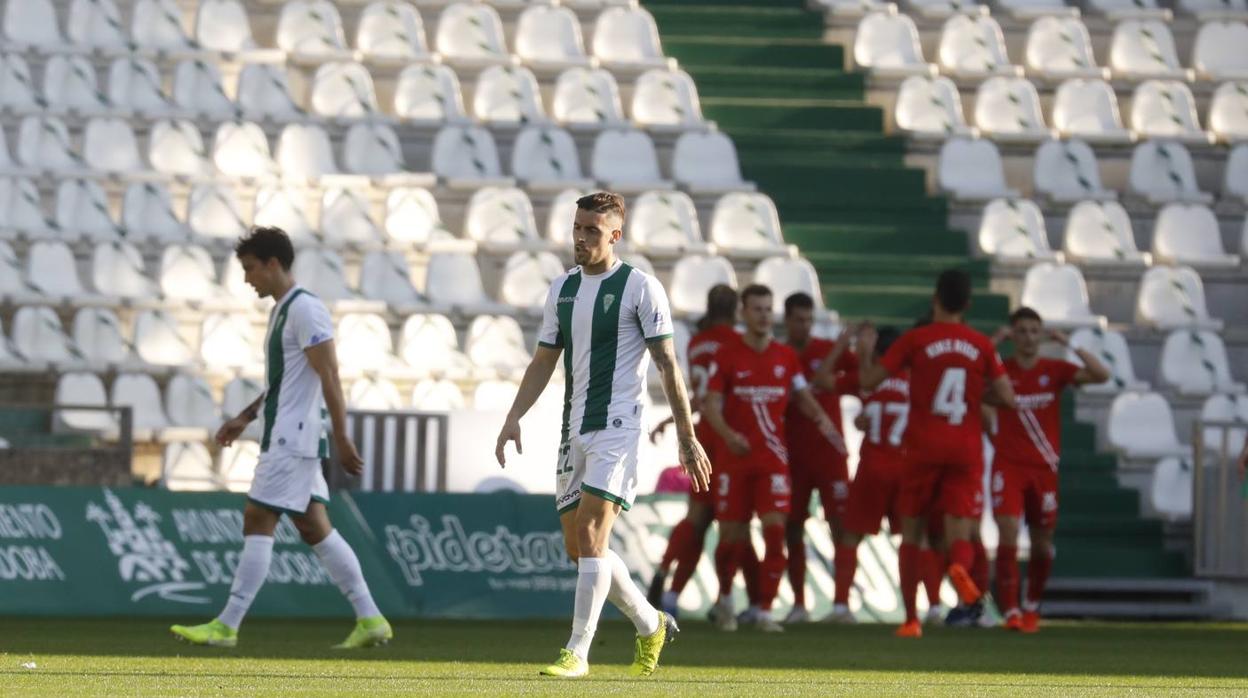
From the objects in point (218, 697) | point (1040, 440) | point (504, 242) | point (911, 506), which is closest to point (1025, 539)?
point (1040, 440)

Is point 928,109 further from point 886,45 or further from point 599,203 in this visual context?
point 599,203

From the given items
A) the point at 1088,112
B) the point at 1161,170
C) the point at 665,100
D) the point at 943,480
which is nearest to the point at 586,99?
the point at 665,100

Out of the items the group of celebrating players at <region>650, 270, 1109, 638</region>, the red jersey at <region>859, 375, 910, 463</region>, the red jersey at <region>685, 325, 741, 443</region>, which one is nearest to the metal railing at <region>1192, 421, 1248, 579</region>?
the group of celebrating players at <region>650, 270, 1109, 638</region>

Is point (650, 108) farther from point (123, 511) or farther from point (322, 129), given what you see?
point (123, 511)

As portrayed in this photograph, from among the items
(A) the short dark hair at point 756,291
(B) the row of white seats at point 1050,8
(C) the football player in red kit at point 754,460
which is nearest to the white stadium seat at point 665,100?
(B) the row of white seats at point 1050,8

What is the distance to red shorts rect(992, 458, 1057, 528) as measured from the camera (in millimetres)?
12695

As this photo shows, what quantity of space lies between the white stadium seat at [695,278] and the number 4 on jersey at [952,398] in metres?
4.87

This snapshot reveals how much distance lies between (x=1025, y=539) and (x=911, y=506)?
3312 millimetres

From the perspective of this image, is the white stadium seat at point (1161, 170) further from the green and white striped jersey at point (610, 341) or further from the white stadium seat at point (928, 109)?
the green and white striped jersey at point (610, 341)

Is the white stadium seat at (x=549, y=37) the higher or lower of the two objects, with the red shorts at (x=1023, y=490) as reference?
A: higher

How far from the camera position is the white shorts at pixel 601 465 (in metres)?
7.45

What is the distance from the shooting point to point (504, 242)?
1678cm

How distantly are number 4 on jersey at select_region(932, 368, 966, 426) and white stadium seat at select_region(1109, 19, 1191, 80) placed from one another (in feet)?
30.2

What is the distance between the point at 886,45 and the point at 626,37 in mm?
2420
